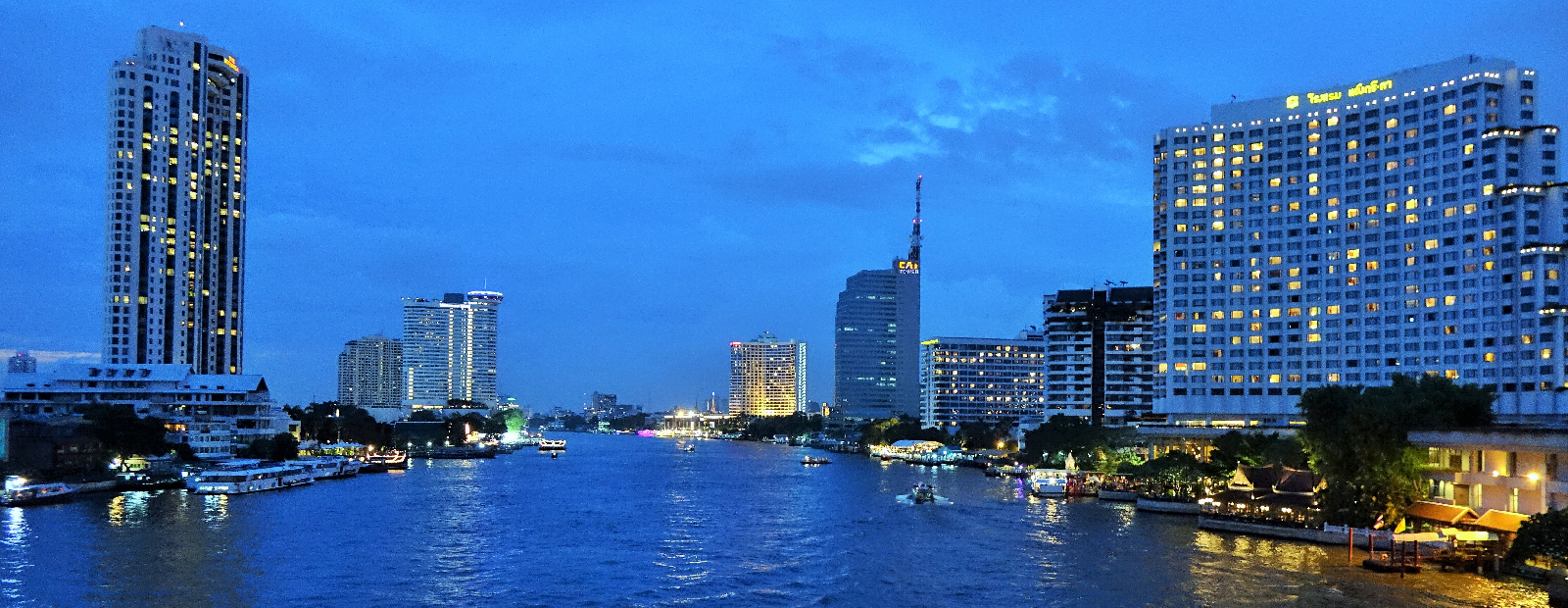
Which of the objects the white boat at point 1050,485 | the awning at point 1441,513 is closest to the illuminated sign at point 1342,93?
the white boat at point 1050,485

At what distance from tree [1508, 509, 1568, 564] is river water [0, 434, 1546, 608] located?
1.54 m

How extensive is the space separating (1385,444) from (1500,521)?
21.3 ft

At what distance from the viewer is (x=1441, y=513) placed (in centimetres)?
5897

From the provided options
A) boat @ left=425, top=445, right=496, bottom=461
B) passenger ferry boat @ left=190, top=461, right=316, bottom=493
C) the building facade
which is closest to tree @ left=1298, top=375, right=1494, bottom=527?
passenger ferry boat @ left=190, top=461, right=316, bottom=493

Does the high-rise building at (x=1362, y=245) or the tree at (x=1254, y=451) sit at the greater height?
the high-rise building at (x=1362, y=245)

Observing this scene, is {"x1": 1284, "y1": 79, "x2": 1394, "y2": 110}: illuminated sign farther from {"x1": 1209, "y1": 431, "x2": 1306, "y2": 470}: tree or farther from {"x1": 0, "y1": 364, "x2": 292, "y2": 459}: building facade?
{"x1": 0, "y1": 364, "x2": 292, "y2": 459}: building facade

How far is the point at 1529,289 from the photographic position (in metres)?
100

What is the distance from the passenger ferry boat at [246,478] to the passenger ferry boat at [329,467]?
318 cm

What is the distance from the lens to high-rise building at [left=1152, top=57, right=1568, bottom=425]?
333 feet

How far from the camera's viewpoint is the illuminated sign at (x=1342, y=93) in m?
112

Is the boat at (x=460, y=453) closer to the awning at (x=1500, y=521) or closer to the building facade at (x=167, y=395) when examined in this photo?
the building facade at (x=167, y=395)

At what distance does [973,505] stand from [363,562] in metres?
47.6

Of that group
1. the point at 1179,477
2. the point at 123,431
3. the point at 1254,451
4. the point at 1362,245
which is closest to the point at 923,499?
the point at 1179,477

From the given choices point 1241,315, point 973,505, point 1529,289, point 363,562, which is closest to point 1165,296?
point 1241,315
